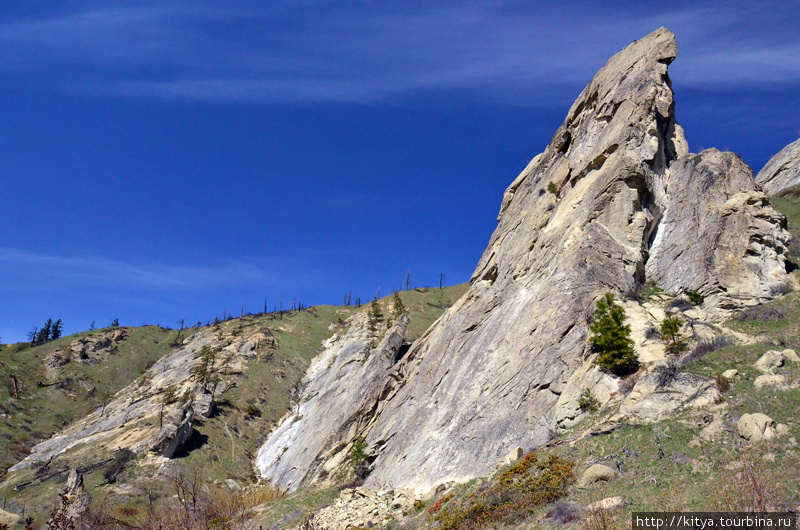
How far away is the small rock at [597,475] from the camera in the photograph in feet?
51.1

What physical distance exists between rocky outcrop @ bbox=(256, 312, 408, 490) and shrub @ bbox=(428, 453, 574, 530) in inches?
855

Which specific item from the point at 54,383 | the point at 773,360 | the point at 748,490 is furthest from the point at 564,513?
the point at 54,383

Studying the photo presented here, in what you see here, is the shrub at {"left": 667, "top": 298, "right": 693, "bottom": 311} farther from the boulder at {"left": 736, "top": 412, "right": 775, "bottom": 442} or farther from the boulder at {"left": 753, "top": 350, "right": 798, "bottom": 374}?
the boulder at {"left": 736, "top": 412, "right": 775, "bottom": 442}

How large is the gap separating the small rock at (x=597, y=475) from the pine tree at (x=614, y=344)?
647 cm

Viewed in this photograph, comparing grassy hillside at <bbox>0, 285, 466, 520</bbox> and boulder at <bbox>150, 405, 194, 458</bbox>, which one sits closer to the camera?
grassy hillside at <bbox>0, 285, 466, 520</bbox>

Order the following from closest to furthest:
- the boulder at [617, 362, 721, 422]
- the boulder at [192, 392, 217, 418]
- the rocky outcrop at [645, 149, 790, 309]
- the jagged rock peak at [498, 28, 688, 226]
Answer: the boulder at [617, 362, 721, 422], the rocky outcrop at [645, 149, 790, 309], the jagged rock peak at [498, 28, 688, 226], the boulder at [192, 392, 217, 418]

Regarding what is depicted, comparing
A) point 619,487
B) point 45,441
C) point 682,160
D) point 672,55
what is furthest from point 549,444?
point 45,441

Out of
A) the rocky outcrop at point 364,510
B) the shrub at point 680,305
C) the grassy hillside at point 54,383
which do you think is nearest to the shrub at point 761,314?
the shrub at point 680,305

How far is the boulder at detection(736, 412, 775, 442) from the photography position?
14203mm

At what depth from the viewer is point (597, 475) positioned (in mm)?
15625

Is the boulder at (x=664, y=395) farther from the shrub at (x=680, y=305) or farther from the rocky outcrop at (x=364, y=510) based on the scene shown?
the rocky outcrop at (x=364, y=510)

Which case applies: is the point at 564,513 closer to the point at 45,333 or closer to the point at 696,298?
the point at 696,298

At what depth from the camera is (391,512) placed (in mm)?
22391

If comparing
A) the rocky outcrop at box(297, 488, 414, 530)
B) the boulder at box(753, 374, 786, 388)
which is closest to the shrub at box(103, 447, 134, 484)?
the rocky outcrop at box(297, 488, 414, 530)
